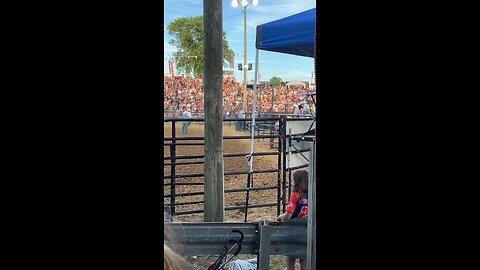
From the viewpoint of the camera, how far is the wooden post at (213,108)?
3.98m

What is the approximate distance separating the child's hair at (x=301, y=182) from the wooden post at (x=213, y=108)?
1.23 meters

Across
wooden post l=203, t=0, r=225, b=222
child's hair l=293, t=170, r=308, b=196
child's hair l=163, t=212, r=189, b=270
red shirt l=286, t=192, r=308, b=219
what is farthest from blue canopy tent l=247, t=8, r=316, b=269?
child's hair l=163, t=212, r=189, b=270

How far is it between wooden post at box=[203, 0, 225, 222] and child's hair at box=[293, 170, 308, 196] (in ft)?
4.05

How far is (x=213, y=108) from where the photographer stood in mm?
4105

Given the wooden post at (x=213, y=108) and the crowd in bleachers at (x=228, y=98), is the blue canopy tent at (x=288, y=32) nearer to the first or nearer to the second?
the wooden post at (x=213, y=108)

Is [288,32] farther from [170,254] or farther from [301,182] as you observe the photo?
[170,254]

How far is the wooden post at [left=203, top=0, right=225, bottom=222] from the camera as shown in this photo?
3982 millimetres

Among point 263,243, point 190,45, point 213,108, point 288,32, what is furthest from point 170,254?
point 190,45

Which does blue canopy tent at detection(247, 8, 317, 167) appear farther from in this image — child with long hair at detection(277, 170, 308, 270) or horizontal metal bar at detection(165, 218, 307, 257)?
horizontal metal bar at detection(165, 218, 307, 257)

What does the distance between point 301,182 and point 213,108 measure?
145 cm

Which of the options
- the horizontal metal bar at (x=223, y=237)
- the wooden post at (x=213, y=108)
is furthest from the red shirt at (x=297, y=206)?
the wooden post at (x=213, y=108)

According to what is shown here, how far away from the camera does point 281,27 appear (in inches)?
191
